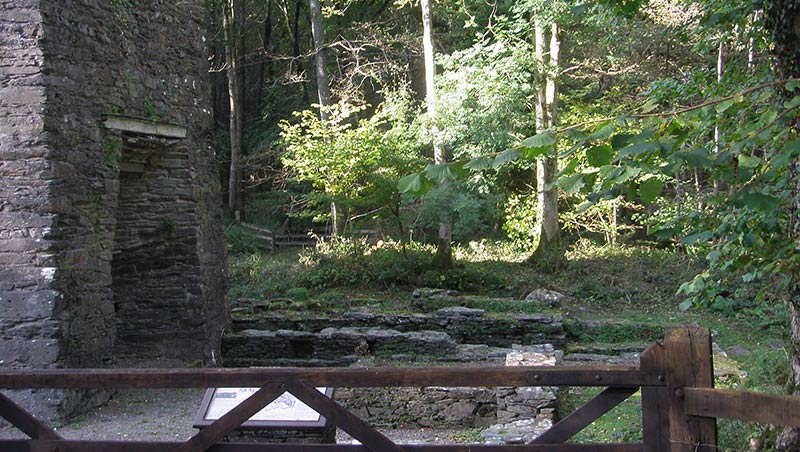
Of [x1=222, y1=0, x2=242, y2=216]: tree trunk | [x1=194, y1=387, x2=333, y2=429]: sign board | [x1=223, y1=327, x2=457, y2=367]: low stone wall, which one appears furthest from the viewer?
[x1=222, y1=0, x2=242, y2=216]: tree trunk

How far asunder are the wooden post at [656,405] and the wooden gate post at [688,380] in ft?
0.07

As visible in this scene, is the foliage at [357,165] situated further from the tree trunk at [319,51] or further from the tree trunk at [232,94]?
the tree trunk at [232,94]

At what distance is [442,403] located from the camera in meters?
8.55

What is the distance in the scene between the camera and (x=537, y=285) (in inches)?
625

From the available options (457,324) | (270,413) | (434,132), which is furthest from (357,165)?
(270,413)

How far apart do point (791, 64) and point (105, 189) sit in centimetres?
755

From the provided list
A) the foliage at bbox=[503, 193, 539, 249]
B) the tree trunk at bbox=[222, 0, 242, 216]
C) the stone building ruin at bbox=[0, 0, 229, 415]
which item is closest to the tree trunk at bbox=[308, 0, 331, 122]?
the tree trunk at bbox=[222, 0, 242, 216]

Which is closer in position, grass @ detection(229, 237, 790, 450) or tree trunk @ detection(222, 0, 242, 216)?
grass @ detection(229, 237, 790, 450)

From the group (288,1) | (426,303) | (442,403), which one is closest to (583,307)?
(426,303)

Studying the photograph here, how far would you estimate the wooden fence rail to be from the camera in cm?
282

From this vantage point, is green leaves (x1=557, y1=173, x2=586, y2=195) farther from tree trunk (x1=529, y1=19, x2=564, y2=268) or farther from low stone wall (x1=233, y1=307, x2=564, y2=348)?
tree trunk (x1=529, y1=19, x2=564, y2=268)

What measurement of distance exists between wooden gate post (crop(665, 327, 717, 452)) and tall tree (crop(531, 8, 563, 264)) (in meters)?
14.0

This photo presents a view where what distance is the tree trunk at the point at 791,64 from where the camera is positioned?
13.1 feet

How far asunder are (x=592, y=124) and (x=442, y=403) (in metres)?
5.64
